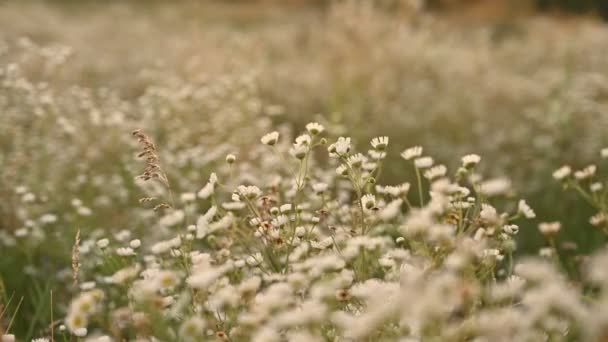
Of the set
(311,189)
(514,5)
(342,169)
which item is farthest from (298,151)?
(514,5)

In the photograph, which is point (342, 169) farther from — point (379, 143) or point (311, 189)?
point (311, 189)

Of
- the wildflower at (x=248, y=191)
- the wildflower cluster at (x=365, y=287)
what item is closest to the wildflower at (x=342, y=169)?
the wildflower cluster at (x=365, y=287)

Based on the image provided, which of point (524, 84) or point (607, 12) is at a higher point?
point (524, 84)

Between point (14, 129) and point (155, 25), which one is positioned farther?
point (155, 25)

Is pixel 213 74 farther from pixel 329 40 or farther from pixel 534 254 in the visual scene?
pixel 534 254

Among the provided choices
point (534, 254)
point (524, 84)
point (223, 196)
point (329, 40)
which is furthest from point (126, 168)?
point (524, 84)

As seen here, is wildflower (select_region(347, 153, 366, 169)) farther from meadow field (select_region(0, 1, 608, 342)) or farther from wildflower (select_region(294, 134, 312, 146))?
wildflower (select_region(294, 134, 312, 146))

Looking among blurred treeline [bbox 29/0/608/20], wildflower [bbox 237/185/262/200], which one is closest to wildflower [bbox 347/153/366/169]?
wildflower [bbox 237/185/262/200]

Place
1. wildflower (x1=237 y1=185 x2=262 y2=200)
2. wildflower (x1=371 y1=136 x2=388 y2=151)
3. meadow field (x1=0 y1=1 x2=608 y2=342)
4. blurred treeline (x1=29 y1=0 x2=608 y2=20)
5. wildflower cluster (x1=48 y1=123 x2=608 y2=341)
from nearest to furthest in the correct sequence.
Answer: wildflower cluster (x1=48 y1=123 x2=608 y2=341)
meadow field (x1=0 y1=1 x2=608 y2=342)
wildflower (x1=237 y1=185 x2=262 y2=200)
wildflower (x1=371 y1=136 x2=388 y2=151)
blurred treeline (x1=29 y1=0 x2=608 y2=20)
